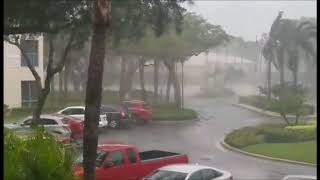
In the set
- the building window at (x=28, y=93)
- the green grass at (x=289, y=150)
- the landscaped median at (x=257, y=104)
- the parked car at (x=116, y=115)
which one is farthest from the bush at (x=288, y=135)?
the building window at (x=28, y=93)

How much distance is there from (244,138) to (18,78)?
1017 cm

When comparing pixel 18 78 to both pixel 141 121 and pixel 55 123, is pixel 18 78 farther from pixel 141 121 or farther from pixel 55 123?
pixel 55 123

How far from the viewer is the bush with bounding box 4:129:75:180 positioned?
564 centimetres

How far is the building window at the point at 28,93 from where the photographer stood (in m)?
26.1

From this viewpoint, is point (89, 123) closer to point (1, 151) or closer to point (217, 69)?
point (1, 151)

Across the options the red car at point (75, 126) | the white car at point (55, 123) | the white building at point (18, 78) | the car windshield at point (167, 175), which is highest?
the white building at point (18, 78)

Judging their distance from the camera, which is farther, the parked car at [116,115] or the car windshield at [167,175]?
the parked car at [116,115]

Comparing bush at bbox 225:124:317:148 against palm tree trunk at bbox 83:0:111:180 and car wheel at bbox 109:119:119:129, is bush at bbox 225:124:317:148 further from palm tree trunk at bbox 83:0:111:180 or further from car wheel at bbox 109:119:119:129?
palm tree trunk at bbox 83:0:111:180

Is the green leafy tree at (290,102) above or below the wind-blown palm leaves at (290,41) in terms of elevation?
below

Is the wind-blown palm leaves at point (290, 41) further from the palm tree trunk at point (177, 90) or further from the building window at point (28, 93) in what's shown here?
the building window at point (28, 93)

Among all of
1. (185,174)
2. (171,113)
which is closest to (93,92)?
(185,174)

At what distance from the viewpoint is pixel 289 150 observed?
21641 mm

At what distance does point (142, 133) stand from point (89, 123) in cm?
1703

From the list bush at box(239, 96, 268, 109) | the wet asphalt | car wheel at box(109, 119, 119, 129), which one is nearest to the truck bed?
the wet asphalt
